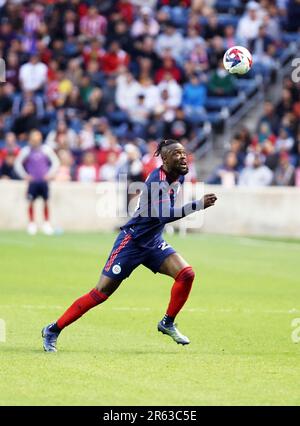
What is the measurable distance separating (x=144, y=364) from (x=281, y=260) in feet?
32.7

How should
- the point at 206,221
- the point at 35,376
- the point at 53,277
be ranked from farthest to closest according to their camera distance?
the point at 206,221 < the point at 53,277 < the point at 35,376

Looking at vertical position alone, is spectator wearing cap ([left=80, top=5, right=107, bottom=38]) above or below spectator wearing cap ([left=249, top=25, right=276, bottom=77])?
above

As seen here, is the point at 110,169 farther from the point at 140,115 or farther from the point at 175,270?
the point at 175,270

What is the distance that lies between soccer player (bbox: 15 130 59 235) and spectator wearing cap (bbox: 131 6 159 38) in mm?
6144

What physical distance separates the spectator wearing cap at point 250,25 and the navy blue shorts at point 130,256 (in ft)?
61.6

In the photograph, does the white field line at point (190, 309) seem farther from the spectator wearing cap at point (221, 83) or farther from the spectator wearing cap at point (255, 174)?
the spectator wearing cap at point (221, 83)

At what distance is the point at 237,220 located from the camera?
81.5 ft

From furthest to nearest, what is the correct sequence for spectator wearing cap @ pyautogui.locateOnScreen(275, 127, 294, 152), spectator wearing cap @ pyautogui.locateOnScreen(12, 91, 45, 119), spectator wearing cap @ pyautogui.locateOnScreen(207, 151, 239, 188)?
spectator wearing cap @ pyautogui.locateOnScreen(12, 91, 45, 119), spectator wearing cap @ pyautogui.locateOnScreen(275, 127, 294, 152), spectator wearing cap @ pyautogui.locateOnScreen(207, 151, 239, 188)

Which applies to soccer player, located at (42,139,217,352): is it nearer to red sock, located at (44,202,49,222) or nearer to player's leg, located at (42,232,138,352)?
player's leg, located at (42,232,138,352)

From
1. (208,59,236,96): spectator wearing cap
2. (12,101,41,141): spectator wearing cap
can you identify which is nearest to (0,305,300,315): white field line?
(12,101,41,141): spectator wearing cap

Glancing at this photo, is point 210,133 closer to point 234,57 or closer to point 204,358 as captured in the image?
point 234,57

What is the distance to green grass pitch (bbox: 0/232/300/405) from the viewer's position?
27.4ft

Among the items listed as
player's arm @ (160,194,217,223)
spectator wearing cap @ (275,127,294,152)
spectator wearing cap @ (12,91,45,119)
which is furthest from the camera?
spectator wearing cap @ (12,91,45,119)

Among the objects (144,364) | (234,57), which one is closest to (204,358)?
(144,364)
